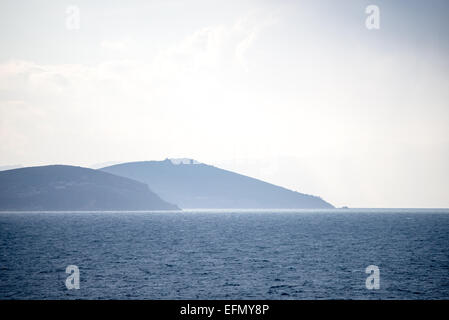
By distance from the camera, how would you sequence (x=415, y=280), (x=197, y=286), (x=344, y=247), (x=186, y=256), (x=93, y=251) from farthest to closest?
(x=344, y=247)
(x=93, y=251)
(x=186, y=256)
(x=415, y=280)
(x=197, y=286)

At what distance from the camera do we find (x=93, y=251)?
3302 inches

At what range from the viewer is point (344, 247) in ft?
305

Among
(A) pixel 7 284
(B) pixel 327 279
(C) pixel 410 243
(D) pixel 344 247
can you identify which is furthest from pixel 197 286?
(C) pixel 410 243

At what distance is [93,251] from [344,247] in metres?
49.5

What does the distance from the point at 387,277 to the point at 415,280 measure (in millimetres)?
3546
